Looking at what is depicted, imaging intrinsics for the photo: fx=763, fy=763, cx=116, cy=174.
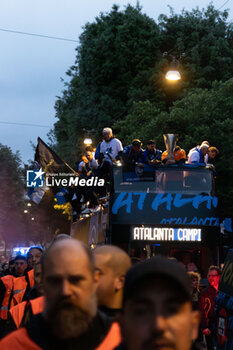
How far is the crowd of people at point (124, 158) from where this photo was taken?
1755 centimetres

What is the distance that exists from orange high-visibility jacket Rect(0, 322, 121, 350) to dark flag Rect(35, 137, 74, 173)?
867 inches

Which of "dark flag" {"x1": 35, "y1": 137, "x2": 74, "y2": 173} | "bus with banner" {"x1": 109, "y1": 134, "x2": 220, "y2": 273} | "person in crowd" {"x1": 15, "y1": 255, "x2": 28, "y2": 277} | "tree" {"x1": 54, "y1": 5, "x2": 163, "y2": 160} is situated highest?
"tree" {"x1": 54, "y1": 5, "x2": 163, "y2": 160}

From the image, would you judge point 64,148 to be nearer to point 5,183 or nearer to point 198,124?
point 198,124

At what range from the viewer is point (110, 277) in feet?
15.9

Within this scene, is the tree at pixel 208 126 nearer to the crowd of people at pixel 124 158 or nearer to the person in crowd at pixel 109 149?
the crowd of people at pixel 124 158

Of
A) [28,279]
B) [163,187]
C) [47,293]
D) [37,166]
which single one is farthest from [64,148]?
[47,293]

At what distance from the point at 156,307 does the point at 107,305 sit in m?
2.12

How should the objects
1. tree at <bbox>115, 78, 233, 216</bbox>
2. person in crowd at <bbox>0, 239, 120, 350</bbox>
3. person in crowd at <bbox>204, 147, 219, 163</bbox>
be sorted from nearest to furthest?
person in crowd at <bbox>0, 239, 120, 350</bbox>, person in crowd at <bbox>204, 147, 219, 163</bbox>, tree at <bbox>115, 78, 233, 216</bbox>

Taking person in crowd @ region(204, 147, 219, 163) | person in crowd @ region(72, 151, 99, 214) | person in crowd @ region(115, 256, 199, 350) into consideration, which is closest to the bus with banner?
person in crowd @ region(204, 147, 219, 163)

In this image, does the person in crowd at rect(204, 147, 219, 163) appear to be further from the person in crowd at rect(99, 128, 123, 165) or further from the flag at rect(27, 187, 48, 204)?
the flag at rect(27, 187, 48, 204)

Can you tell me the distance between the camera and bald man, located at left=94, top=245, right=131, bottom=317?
15.5 ft

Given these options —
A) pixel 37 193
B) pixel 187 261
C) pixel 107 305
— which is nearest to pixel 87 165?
pixel 187 261

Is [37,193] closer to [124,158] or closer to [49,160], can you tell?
[49,160]

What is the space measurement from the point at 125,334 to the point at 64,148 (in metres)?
45.5
